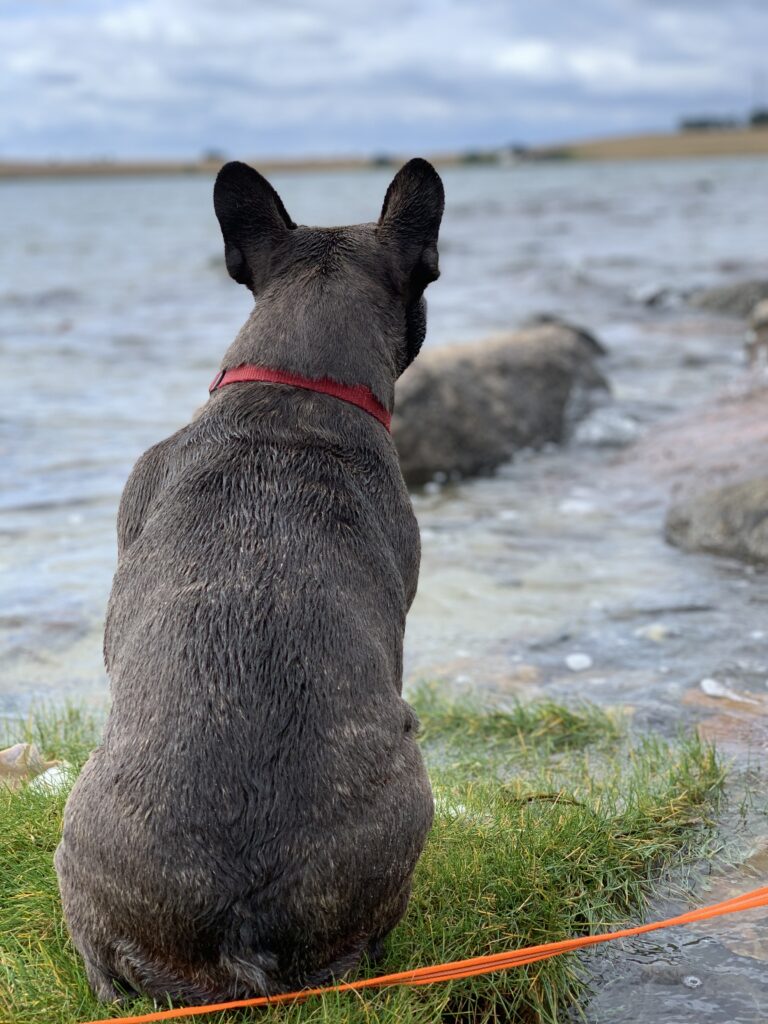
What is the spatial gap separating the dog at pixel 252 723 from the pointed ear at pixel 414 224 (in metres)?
0.72

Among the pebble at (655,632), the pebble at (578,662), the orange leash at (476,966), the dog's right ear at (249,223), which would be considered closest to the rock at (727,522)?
the pebble at (655,632)

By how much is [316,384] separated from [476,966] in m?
1.89

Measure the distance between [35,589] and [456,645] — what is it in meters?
2.89

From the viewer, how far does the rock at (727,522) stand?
26.2ft

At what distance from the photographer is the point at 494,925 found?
381 centimetres

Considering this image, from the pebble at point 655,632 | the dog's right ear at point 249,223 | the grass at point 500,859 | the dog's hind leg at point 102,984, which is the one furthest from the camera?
the pebble at point 655,632

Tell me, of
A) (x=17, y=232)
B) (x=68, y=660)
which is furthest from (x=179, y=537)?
(x=17, y=232)

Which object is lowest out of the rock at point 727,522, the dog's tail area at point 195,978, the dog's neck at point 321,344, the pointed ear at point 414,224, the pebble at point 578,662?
the pebble at point 578,662

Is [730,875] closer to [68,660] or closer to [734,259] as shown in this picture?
[68,660]

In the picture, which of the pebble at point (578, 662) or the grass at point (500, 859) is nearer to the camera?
the grass at point (500, 859)

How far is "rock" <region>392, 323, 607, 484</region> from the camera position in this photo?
10.8 m

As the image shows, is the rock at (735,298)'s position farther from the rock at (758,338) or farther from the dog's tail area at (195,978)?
the dog's tail area at (195,978)

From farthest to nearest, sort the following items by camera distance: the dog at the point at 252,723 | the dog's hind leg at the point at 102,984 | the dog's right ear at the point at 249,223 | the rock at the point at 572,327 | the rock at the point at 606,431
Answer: the rock at the point at 572,327 < the rock at the point at 606,431 < the dog's right ear at the point at 249,223 < the dog's hind leg at the point at 102,984 < the dog at the point at 252,723

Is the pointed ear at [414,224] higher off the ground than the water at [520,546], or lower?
higher
